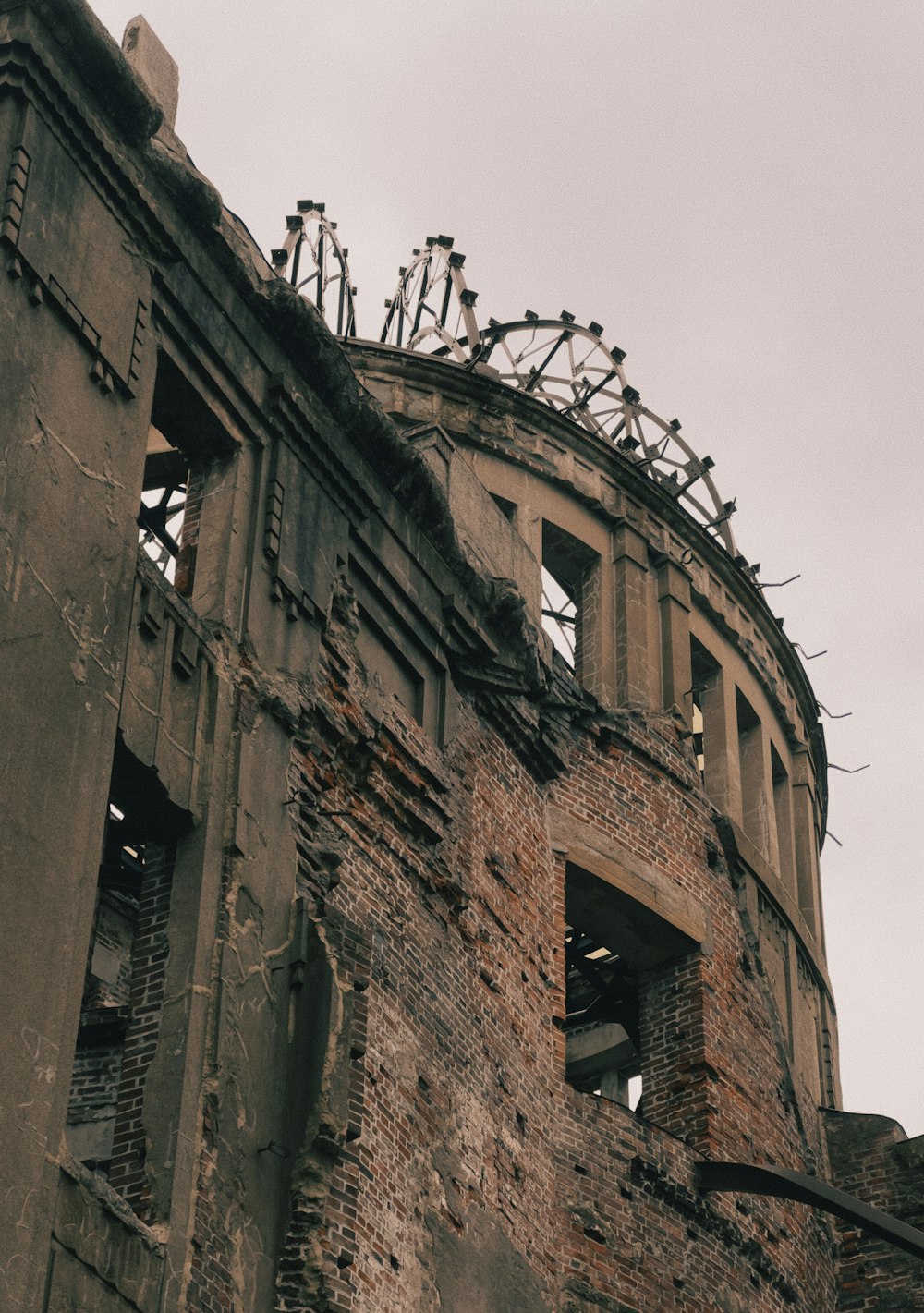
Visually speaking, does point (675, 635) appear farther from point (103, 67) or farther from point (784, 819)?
point (103, 67)

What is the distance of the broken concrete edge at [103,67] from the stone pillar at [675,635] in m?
9.25

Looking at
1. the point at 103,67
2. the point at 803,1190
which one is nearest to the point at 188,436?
the point at 103,67

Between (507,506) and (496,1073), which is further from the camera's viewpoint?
(507,506)

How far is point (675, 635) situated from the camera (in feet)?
69.7

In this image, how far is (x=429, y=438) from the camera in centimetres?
1745

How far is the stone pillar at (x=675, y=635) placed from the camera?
20.7m

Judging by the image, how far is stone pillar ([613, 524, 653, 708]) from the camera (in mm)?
20386

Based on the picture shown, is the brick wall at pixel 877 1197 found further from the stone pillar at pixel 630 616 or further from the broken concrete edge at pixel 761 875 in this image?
the stone pillar at pixel 630 616

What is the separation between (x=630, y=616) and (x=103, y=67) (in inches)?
380

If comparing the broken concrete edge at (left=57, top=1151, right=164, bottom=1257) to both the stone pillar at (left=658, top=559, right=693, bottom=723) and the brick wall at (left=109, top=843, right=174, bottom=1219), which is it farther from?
the stone pillar at (left=658, top=559, right=693, bottom=723)

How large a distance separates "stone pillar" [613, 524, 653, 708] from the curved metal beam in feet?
15.8

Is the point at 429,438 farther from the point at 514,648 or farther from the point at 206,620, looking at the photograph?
the point at 206,620

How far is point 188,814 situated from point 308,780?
151cm

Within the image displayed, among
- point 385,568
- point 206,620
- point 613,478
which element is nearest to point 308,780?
point 206,620
